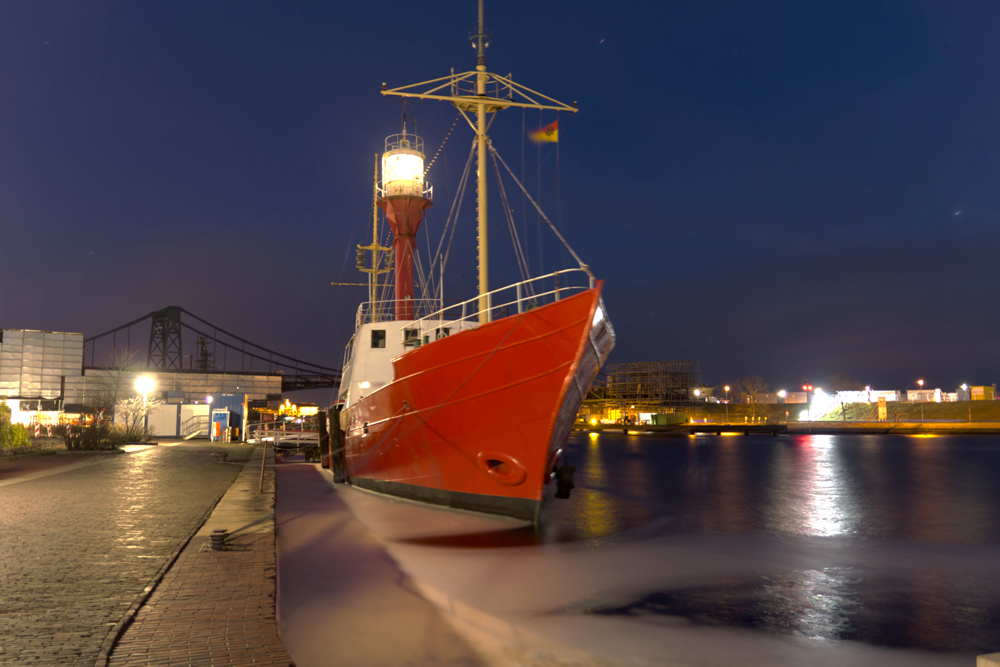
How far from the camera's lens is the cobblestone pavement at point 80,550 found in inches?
203

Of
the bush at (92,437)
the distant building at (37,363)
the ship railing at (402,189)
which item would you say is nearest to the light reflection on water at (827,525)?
the ship railing at (402,189)

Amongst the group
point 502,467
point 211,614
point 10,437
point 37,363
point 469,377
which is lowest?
point 211,614

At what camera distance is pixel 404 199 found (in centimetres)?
1988

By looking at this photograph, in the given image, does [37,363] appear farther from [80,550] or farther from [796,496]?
[796,496]

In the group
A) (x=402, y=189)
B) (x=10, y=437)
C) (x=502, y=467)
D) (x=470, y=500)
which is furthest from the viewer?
(x=10, y=437)

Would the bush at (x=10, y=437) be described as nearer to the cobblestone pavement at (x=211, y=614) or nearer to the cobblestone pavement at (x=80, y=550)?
the cobblestone pavement at (x=80, y=550)

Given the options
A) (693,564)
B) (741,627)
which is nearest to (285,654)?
(741,627)

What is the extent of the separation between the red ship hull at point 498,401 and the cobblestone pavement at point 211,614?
171 inches

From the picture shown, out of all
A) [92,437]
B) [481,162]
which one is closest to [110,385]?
[92,437]

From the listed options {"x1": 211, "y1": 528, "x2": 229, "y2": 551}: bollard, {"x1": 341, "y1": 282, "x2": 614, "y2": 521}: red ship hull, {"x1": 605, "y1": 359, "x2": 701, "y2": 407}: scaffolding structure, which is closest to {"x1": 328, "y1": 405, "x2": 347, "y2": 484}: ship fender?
{"x1": 341, "y1": 282, "x2": 614, "y2": 521}: red ship hull

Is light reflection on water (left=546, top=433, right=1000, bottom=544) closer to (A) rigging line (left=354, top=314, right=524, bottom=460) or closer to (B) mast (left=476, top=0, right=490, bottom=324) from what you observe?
(A) rigging line (left=354, top=314, right=524, bottom=460)

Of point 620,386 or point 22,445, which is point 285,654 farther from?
point 620,386

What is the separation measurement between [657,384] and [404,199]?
91943mm

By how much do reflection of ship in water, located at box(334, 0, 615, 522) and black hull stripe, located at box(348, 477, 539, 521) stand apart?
Answer: 2 cm
